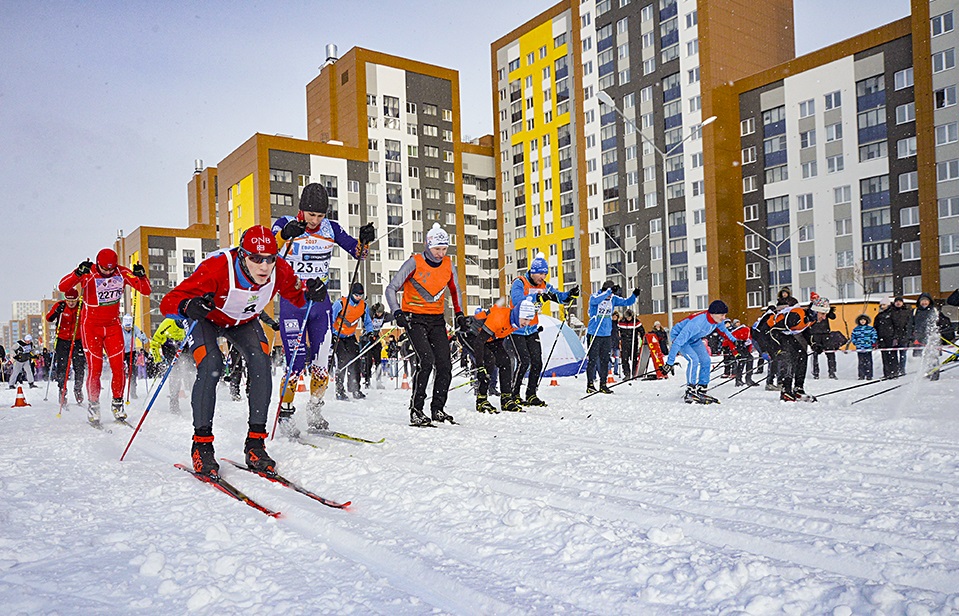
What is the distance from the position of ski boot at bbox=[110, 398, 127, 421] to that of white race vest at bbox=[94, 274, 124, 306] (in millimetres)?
1241

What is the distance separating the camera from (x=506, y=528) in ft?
12.2

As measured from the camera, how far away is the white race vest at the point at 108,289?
9562 millimetres

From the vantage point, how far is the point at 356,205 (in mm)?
67938

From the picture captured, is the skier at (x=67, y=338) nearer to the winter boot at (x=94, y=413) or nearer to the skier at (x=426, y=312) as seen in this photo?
the winter boot at (x=94, y=413)

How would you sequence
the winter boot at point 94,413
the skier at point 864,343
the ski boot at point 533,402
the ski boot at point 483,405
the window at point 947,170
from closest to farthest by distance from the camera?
the winter boot at point 94,413
the ski boot at point 483,405
the ski boot at point 533,402
the skier at point 864,343
the window at point 947,170

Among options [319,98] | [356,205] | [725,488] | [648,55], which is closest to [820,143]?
[648,55]

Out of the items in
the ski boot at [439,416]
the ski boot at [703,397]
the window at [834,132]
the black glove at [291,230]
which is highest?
the window at [834,132]

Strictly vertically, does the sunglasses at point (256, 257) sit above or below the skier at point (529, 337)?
above

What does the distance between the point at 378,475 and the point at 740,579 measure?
2.63 m

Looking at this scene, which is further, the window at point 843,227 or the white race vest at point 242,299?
the window at point 843,227

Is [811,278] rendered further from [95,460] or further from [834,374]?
[95,460]

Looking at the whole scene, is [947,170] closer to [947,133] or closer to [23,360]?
[947,133]

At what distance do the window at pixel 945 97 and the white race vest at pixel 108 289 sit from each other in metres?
44.7

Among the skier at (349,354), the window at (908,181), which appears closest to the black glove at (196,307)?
the skier at (349,354)
